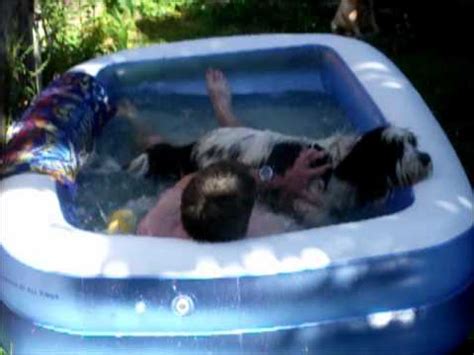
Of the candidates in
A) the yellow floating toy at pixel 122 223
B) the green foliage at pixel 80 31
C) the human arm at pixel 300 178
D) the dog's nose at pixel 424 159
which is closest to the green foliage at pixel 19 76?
the green foliage at pixel 80 31

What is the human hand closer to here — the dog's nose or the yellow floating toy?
the dog's nose

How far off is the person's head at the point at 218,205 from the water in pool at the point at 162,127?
898 mm

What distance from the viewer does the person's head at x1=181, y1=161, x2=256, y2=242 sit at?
3449 mm

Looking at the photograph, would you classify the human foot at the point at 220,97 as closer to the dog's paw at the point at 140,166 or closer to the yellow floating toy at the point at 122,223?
the dog's paw at the point at 140,166

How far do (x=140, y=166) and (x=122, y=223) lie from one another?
0.58 metres

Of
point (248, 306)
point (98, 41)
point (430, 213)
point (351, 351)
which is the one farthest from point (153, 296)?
point (98, 41)

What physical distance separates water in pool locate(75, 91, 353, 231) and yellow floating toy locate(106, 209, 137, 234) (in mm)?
104

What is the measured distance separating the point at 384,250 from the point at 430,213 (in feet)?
0.92

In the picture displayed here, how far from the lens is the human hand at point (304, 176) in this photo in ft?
13.1

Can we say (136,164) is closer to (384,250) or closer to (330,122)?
(330,122)

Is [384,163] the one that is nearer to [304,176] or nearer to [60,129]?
[304,176]

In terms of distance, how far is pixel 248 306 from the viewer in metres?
3.33

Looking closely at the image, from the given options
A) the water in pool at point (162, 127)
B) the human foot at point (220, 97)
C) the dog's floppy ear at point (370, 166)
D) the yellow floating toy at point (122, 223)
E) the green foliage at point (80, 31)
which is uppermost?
the dog's floppy ear at point (370, 166)

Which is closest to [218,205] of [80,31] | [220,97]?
[220,97]
